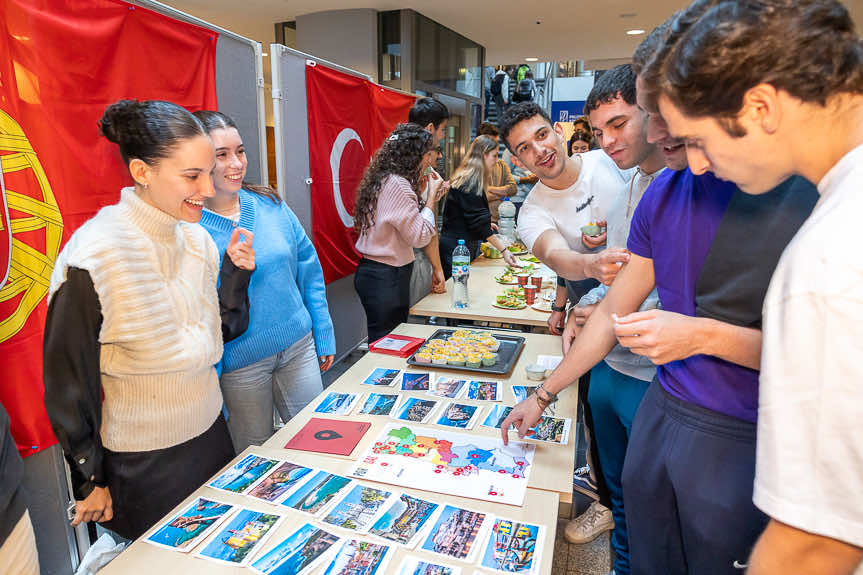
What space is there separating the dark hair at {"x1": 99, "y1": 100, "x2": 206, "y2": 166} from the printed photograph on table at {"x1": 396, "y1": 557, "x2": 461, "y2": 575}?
3.70 ft

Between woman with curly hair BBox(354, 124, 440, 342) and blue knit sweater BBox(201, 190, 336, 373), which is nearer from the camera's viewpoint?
blue knit sweater BBox(201, 190, 336, 373)

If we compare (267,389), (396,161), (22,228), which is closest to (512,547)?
(267,389)

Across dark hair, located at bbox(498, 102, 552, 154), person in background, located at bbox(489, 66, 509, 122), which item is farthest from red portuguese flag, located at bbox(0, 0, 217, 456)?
person in background, located at bbox(489, 66, 509, 122)

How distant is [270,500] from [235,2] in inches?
221

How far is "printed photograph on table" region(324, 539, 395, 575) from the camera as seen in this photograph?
0.97 meters

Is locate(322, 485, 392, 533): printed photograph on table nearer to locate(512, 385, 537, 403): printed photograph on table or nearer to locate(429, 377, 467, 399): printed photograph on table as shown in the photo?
locate(429, 377, 467, 399): printed photograph on table

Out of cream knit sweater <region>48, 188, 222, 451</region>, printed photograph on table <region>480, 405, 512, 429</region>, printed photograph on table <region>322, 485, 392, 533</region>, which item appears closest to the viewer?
printed photograph on table <region>322, 485, 392, 533</region>

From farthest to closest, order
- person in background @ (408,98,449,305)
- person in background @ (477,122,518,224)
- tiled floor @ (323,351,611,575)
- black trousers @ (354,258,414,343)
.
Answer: person in background @ (477,122,518,224), person in background @ (408,98,449,305), black trousers @ (354,258,414,343), tiled floor @ (323,351,611,575)

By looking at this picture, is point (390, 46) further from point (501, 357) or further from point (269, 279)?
point (501, 357)

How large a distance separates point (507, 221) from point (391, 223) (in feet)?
6.94

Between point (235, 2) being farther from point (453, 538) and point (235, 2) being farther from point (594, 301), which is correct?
point (453, 538)

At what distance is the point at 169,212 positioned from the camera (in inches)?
52.8

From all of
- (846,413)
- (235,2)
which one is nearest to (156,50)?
(846,413)

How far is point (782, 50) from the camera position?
0.56 metres
